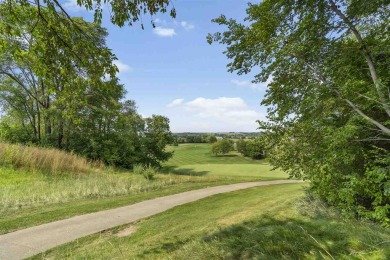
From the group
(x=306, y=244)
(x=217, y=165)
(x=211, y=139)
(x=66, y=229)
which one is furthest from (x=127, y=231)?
(x=211, y=139)

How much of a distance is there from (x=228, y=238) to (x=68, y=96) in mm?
4265

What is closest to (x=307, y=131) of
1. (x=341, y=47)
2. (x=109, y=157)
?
(x=341, y=47)

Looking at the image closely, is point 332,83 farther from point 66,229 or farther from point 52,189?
point 52,189

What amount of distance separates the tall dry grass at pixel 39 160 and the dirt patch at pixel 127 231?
10.1 meters

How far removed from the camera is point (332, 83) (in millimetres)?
5961

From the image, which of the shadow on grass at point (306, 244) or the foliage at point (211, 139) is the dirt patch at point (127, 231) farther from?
the foliage at point (211, 139)

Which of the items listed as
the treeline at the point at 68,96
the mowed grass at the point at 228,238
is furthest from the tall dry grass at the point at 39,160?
the mowed grass at the point at 228,238

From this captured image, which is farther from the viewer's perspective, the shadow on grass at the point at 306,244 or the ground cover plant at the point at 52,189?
the ground cover plant at the point at 52,189

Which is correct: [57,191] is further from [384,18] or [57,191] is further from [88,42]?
[384,18]

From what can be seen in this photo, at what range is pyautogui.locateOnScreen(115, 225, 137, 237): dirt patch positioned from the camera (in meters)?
6.49

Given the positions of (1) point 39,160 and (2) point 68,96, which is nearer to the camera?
(2) point 68,96

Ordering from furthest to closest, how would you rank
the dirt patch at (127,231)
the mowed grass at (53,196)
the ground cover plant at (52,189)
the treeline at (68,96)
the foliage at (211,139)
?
1. the foliage at (211,139)
2. the ground cover plant at (52,189)
3. the mowed grass at (53,196)
4. the dirt patch at (127,231)
5. the treeline at (68,96)

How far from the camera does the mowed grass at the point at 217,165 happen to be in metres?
34.8

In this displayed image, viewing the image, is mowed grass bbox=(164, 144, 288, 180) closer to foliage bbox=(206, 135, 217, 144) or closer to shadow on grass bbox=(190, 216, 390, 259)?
foliage bbox=(206, 135, 217, 144)
